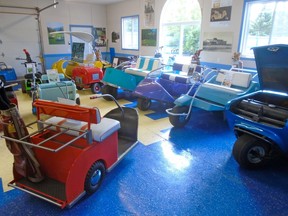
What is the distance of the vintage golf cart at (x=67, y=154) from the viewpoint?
1.89 meters

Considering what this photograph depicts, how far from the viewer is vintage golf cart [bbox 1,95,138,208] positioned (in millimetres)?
1892

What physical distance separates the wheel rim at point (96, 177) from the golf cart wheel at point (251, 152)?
1.62 meters

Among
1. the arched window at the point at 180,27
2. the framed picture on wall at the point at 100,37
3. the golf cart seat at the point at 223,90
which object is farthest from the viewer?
the framed picture on wall at the point at 100,37

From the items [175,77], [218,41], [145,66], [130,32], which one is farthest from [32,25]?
[218,41]

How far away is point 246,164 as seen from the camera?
2602 millimetres

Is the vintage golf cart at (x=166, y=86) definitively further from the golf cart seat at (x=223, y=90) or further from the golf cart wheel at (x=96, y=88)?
the golf cart wheel at (x=96, y=88)

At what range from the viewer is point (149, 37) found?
26.7 ft

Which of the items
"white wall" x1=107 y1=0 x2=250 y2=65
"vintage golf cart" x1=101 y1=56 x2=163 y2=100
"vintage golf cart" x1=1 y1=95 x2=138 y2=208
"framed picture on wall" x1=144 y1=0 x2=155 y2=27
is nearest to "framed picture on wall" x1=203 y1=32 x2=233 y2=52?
"white wall" x1=107 y1=0 x2=250 y2=65

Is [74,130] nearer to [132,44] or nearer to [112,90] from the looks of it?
[112,90]

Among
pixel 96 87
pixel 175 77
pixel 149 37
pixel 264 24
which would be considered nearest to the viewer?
pixel 175 77

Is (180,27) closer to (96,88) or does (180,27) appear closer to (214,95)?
(96,88)

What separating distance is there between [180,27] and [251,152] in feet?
18.1

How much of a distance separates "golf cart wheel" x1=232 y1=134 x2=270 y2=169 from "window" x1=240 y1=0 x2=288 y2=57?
3.35 meters

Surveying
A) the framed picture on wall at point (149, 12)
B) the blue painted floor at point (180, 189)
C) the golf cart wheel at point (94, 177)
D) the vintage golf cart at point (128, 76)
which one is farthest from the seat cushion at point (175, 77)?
the framed picture on wall at point (149, 12)
